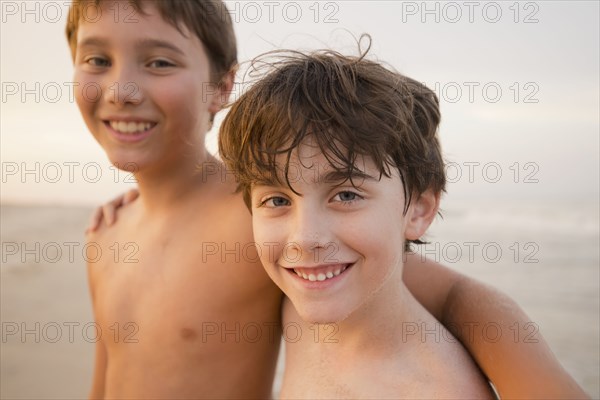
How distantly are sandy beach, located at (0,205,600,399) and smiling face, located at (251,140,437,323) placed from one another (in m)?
1.43

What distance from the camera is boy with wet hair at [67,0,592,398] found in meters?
2.23

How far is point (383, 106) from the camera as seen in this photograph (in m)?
1.73

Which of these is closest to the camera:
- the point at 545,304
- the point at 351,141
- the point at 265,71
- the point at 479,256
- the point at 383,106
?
the point at 351,141

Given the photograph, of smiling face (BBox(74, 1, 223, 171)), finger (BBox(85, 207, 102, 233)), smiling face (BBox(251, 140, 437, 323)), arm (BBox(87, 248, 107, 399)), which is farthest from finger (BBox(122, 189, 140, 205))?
smiling face (BBox(251, 140, 437, 323))

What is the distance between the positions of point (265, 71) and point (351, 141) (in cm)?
39

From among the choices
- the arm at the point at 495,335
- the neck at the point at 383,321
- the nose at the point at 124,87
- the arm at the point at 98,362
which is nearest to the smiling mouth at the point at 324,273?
the neck at the point at 383,321

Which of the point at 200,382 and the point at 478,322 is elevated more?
the point at 478,322

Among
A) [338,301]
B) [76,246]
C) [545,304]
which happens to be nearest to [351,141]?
[338,301]

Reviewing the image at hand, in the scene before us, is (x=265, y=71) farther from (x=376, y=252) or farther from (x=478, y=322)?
(x=478, y=322)

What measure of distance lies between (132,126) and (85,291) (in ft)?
15.2

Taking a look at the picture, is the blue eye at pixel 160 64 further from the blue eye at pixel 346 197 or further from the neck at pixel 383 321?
the neck at pixel 383 321

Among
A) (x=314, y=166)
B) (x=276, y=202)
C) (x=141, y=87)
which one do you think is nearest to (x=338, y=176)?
(x=314, y=166)

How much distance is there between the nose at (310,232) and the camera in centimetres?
161

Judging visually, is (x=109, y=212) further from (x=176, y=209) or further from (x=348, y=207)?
(x=348, y=207)
